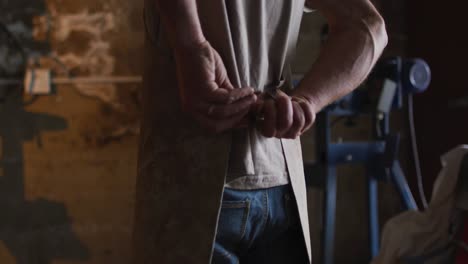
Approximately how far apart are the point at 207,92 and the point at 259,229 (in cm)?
23

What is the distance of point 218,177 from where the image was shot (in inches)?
22.4

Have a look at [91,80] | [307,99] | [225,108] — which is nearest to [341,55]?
[307,99]

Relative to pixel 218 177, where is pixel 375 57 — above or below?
above

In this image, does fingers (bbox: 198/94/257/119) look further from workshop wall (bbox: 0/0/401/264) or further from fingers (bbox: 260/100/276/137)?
workshop wall (bbox: 0/0/401/264)

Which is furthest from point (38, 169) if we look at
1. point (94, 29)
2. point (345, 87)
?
→ point (345, 87)

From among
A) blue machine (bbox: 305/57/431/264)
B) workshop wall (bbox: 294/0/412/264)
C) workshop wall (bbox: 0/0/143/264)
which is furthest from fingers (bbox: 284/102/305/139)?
workshop wall (bbox: 294/0/412/264)

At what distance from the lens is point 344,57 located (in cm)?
65

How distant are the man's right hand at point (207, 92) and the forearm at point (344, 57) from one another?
0.38 ft

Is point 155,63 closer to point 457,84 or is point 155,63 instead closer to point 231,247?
point 231,247

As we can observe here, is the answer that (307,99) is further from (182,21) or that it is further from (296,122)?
(182,21)

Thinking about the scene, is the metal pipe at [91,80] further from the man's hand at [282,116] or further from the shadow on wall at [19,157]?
the man's hand at [282,116]

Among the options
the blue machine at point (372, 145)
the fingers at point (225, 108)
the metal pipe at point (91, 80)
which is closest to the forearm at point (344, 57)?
the fingers at point (225, 108)

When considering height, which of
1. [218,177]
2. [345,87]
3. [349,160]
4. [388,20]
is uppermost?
[388,20]

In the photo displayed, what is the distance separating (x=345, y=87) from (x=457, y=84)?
6.03 feet
